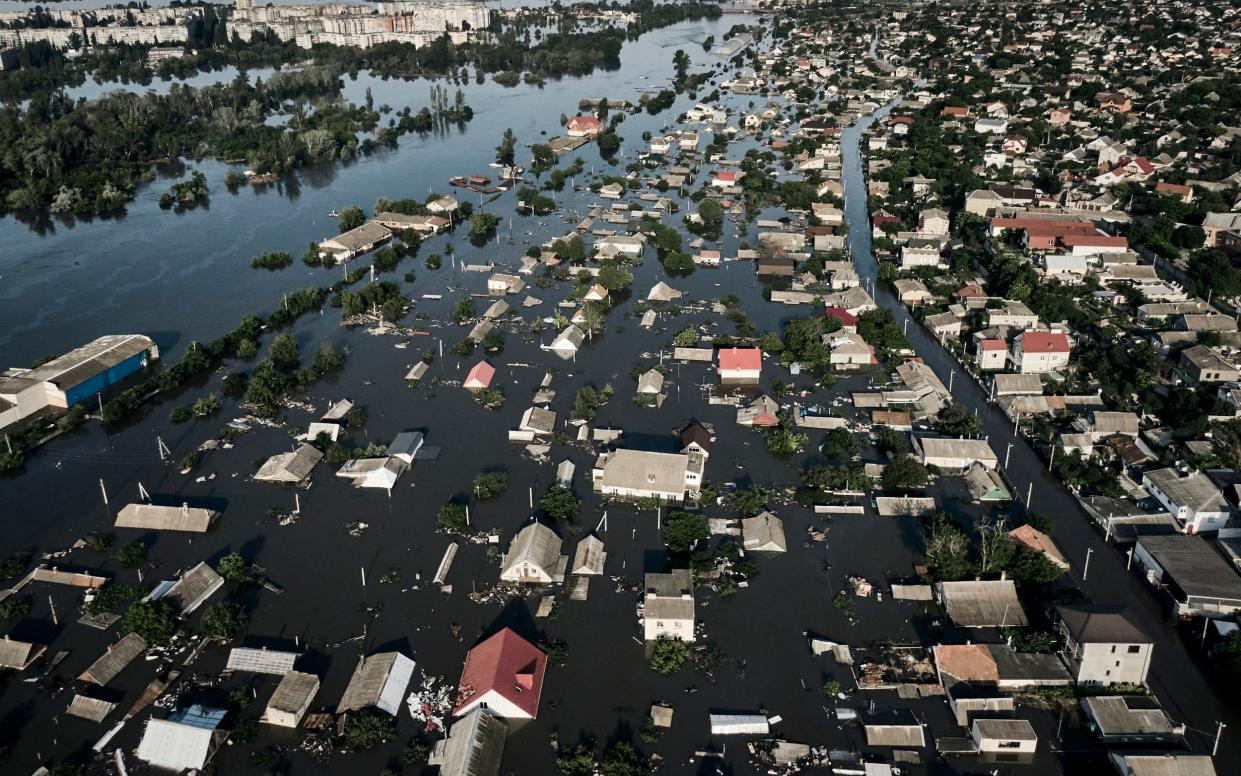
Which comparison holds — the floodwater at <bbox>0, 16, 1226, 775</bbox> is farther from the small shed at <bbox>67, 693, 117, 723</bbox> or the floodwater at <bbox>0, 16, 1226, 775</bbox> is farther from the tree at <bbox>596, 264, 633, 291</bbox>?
the tree at <bbox>596, 264, 633, 291</bbox>

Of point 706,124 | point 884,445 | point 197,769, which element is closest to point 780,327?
point 884,445

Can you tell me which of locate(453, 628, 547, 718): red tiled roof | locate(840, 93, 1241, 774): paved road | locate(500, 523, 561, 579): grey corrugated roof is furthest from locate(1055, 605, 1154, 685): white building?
locate(500, 523, 561, 579): grey corrugated roof

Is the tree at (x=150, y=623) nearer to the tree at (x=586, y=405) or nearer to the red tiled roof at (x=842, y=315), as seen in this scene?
the tree at (x=586, y=405)

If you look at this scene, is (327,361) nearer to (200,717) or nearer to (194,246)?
(200,717)

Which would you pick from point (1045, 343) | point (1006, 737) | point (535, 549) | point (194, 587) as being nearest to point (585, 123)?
point (1045, 343)

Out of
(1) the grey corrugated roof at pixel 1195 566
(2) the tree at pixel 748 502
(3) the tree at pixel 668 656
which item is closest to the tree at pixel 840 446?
(2) the tree at pixel 748 502

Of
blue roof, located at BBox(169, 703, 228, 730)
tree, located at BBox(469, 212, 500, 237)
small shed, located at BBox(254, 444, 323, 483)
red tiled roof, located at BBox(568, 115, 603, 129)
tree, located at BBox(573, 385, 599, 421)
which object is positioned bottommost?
blue roof, located at BBox(169, 703, 228, 730)

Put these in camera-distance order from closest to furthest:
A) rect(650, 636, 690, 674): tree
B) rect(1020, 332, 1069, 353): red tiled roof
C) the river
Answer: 1. rect(650, 636, 690, 674): tree
2. rect(1020, 332, 1069, 353): red tiled roof
3. the river
